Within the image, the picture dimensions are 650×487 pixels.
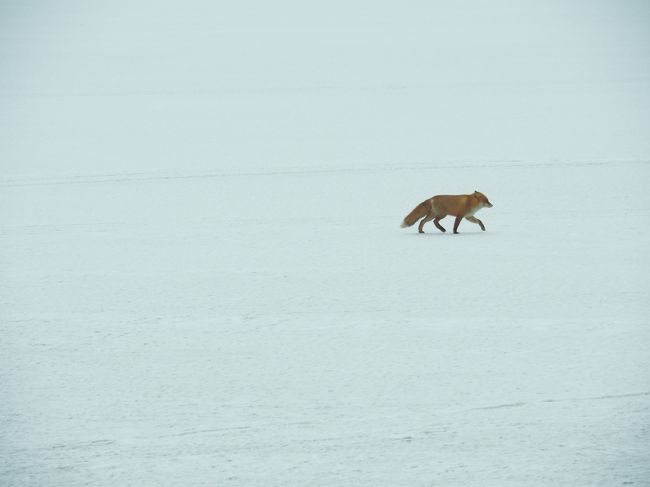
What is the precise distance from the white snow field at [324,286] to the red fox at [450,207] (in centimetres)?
27

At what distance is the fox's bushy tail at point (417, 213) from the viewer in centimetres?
855

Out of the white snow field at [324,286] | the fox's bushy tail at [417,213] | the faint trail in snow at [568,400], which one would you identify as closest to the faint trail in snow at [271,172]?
the white snow field at [324,286]

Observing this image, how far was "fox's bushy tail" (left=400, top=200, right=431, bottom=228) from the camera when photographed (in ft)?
28.0

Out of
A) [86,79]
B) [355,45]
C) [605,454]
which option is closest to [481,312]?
[605,454]

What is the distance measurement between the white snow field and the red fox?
10.6 inches

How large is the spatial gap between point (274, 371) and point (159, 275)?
249 centimetres

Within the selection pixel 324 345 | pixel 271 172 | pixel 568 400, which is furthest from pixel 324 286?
pixel 271 172

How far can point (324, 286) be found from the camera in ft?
22.4

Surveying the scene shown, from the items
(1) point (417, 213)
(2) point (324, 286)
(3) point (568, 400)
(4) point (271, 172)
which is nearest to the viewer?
(3) point (568, 400)

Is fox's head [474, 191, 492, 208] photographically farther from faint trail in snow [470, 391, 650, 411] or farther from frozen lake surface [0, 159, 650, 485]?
faint trail in snow [470, 391, 650, 411]

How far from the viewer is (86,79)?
20375 mm

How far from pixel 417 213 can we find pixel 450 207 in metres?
0.32

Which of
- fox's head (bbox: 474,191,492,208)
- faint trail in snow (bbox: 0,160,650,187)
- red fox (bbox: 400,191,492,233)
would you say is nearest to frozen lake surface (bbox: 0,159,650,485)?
red fox (bbox: 400,191,492,233)

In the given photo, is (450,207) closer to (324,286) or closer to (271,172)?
(324,286)
